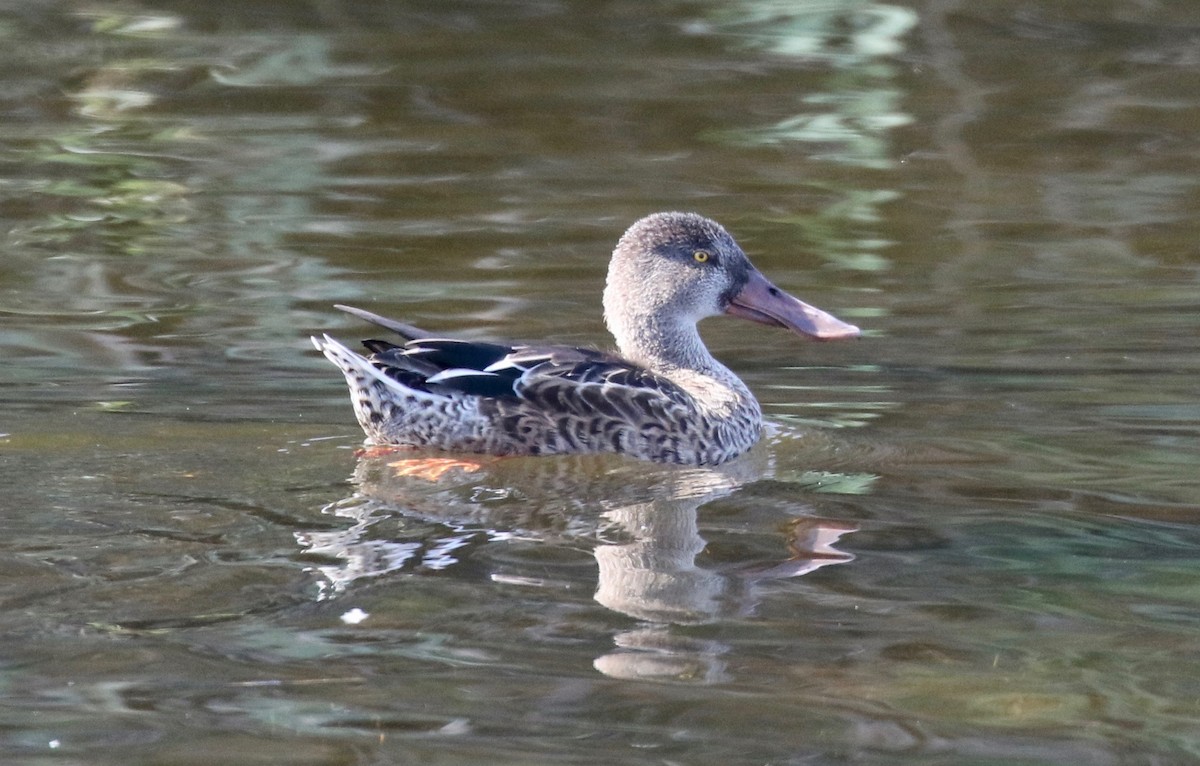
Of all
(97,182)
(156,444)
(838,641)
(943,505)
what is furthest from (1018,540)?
(97,182)

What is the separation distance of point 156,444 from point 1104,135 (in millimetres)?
9197

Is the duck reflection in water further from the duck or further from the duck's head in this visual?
the duck's head

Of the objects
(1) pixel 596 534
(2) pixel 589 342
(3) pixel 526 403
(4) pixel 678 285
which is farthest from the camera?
(2) pixel 589 342

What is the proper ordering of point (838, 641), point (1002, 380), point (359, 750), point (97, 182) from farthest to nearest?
point (97, 182)
point (1002, 380)
point (838, 641)
point (359, 750)

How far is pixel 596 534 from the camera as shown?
614 cm

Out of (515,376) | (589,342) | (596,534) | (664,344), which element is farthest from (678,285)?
(596,534)

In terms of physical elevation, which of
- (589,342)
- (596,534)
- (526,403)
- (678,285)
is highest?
(678,285)

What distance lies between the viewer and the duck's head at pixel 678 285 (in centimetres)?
810

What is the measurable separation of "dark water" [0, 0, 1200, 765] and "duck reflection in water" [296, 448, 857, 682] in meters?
0.02

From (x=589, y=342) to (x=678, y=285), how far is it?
4.94 feet

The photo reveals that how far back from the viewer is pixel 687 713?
450 cm

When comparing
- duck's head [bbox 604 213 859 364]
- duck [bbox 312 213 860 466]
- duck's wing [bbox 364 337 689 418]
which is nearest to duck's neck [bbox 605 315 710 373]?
duck's head [bbox 604 213 859 364]

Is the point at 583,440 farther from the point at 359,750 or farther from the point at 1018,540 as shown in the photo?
the point at 359,750

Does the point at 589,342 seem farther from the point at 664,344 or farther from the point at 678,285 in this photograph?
the point at 678,285
